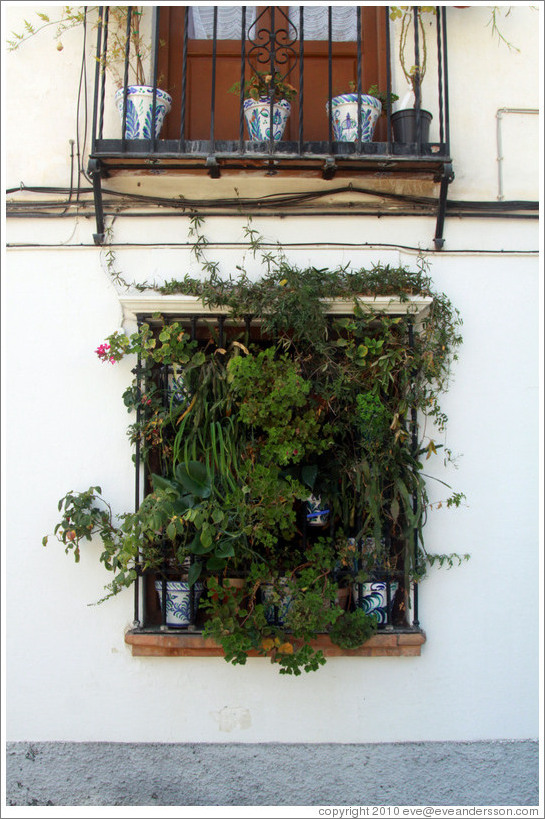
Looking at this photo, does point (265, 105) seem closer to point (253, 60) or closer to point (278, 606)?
point (253, 60)

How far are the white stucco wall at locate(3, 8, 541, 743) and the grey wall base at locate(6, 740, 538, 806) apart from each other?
7cm

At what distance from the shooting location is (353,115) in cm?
331

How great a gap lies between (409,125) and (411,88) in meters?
0.31

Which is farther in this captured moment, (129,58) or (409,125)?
(129,58)

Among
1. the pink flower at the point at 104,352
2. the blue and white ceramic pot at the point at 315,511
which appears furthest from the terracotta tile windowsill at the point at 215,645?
the pink flower at the point at 104,352

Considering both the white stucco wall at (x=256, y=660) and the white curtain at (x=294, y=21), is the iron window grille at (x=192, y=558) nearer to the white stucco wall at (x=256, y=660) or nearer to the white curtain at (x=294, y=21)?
the white stucco wall at (x=256, y=660)

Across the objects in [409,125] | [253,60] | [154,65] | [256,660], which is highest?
[253,60]

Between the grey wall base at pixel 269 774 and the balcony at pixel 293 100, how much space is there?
2.63m

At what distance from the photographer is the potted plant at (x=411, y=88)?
129 inches

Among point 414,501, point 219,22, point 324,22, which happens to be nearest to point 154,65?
point 219,22

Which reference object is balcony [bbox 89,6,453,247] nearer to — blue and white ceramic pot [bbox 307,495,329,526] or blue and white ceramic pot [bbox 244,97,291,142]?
blue and white ceramic pot [bbox 244,97,291,142]

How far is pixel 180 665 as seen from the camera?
3.14 metres

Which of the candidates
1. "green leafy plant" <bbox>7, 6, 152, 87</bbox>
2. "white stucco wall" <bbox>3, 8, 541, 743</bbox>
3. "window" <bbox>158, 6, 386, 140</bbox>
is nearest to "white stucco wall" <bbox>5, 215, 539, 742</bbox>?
"white stucco wall" <bbox>3, 8, 541, 743</bbox>

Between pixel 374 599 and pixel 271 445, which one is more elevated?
pixel 271 445
